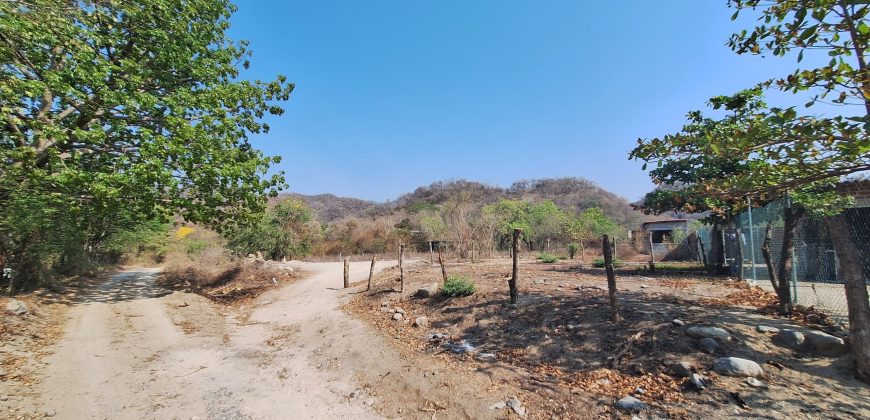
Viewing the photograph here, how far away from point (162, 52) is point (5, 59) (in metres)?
3.96

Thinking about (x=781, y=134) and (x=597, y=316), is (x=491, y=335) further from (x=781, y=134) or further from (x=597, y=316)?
(x=781, y=134)

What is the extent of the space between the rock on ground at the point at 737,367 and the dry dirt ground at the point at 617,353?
10 cm

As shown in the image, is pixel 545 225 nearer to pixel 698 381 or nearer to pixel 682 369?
pixel 682 369

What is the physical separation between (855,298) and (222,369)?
9.00 m

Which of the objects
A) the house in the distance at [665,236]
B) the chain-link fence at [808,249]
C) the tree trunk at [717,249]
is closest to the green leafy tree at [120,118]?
the chain-link fence at [808,249]

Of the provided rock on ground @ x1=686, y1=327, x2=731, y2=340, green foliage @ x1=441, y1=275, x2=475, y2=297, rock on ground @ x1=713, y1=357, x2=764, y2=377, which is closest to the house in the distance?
green foliage @ x1=441, y1=275, x2=475, y2=297

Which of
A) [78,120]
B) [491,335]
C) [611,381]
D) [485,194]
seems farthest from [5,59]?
[485,194]

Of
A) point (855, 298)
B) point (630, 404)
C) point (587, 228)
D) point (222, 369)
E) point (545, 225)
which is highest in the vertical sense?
point (545, 225)

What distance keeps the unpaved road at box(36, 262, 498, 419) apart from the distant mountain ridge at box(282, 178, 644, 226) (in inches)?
1978

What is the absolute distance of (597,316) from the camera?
6.70 meters

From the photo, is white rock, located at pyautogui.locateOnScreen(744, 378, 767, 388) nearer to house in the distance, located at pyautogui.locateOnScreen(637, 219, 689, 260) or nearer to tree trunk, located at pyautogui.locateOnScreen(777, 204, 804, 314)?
tree trunk, located at pyautogui.locateOnScreen(777, 204, 804, 314)

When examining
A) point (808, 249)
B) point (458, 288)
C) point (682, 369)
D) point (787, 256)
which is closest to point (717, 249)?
point (808, 249)

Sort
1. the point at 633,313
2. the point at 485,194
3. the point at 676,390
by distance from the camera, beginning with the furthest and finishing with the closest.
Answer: the point at 485,194
the point at 633,313
the point at 676,390

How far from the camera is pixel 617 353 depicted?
5.34 m
